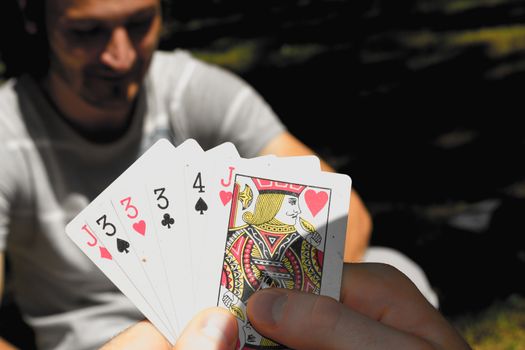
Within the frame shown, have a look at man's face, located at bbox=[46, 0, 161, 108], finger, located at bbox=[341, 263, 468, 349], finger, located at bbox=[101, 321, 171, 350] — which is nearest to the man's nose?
man's face, located at bbox=[46, 0, 161, 108]

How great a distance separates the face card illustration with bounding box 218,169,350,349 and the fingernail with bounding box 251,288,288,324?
0.85 ft

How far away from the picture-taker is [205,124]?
2.65 meters

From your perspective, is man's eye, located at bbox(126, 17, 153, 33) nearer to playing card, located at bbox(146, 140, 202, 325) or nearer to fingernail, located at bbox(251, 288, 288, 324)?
playing card, located at bbox(146, 140, 202, 325)

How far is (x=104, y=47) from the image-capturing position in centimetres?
238

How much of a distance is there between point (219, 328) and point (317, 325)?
24cm

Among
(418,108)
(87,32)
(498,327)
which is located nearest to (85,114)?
(87,32)

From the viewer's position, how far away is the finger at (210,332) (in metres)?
1.37

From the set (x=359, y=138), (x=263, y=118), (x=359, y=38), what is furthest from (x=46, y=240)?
(x=359, y=38)

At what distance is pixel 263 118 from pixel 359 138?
230cm

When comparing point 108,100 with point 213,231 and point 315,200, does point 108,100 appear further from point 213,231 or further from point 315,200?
point 315,200

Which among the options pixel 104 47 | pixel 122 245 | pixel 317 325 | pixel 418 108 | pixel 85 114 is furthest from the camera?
pixel 418 108

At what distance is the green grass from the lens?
125 inches

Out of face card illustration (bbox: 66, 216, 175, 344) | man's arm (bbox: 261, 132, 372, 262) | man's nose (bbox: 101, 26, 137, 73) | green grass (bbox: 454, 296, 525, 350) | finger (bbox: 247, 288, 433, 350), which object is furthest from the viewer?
green grass (bbox: 454, 296, 525, 350)

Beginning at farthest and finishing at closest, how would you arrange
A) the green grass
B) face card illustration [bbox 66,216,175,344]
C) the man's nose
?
1. the green grass
2. the man's nose
3. face card illustration [bbox 66,216,175,344]
